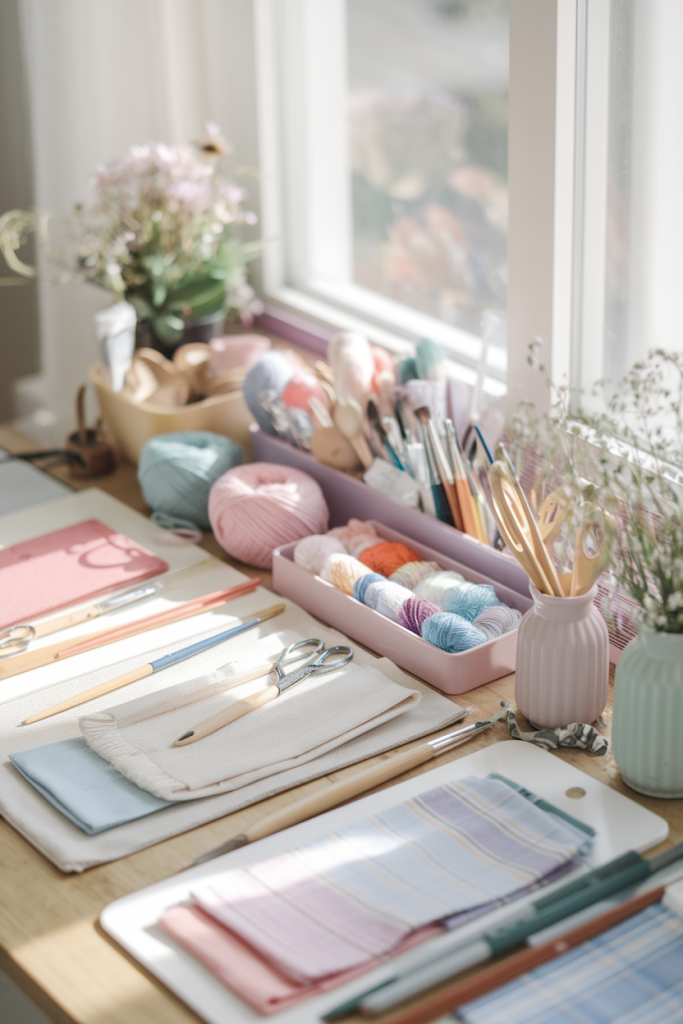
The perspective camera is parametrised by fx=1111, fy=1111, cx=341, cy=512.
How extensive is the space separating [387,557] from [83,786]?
371 millimetres

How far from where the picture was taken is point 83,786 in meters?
0.84

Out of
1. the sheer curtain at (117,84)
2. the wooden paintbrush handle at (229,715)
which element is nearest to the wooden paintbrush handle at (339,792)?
the wooden paintbrush handle at (229,715)

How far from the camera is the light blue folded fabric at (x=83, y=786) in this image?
2.67ft

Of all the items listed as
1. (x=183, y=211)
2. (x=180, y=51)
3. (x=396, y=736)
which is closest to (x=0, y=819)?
(x=396, y=736)

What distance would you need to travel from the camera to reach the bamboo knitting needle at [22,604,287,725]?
94 cm

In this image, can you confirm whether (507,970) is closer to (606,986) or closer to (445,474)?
(606,986)

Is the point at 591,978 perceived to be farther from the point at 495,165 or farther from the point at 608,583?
the point at 495,165

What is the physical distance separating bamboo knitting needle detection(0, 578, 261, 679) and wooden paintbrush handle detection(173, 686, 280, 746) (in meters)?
0.17

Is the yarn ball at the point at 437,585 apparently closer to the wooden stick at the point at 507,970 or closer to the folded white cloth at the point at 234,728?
the folded white cloth at the point at 234,728

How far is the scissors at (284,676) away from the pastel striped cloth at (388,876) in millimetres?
160

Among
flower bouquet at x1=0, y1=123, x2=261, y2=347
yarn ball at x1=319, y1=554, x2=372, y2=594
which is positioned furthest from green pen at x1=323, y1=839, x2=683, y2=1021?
flower bouquet at x1=0, y1=123, x2=261, y2=347

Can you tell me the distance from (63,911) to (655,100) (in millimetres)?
848

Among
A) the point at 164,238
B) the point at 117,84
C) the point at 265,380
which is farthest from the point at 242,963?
the point at 117,84

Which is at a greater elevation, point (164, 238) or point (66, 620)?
point (164, 238)
